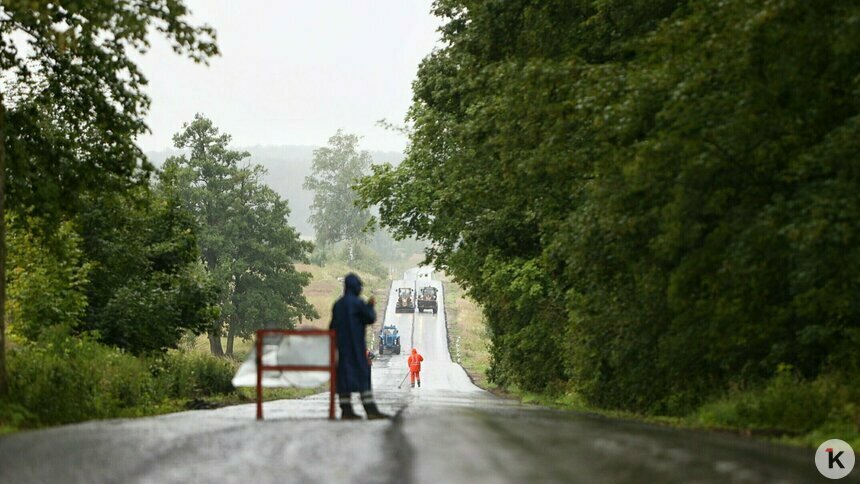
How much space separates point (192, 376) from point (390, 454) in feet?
78.8

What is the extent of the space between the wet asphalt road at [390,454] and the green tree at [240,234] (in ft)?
200

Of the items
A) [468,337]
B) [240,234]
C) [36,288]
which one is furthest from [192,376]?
[468,337]

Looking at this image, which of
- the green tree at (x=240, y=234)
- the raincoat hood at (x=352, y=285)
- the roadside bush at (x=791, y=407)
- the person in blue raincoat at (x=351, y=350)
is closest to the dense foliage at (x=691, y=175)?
the roadside bush at (x=791, y=407)

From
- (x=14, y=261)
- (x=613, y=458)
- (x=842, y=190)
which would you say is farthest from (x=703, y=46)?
(x=14, y=261)

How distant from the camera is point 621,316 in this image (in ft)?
65.5

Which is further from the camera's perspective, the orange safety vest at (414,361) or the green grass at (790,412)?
the orange safety vest at (414,361)

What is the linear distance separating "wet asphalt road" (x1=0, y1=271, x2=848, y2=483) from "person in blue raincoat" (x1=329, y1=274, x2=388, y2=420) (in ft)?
4.33

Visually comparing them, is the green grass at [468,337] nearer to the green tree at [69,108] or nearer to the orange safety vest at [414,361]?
the orange safety vest at [414,361]

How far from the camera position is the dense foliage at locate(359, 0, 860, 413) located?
14344mm

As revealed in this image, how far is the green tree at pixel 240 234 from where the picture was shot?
73.0 metres

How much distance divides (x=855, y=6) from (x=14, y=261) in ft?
67.9

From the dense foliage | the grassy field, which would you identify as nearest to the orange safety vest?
the dense foliage

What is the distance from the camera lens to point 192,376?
3203 centimetres

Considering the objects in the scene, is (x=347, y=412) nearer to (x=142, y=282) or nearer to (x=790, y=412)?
(x=790, y=412)
